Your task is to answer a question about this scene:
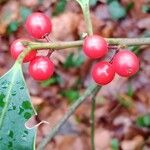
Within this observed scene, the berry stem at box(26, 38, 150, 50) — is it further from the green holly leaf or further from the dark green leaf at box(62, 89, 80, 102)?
the dark green leaf at box(62, 89, 80, 102)

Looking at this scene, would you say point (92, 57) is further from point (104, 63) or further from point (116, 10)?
point (116, 10)

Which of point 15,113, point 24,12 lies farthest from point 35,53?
point 24,12

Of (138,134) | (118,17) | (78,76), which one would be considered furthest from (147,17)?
(138,134)

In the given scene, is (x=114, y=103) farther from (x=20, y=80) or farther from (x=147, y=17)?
(x=20, y=80)

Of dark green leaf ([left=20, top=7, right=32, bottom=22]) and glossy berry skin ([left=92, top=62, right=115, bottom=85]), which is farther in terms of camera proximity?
dark green leaf ([left=20, top=7, right=32, bottom=22])

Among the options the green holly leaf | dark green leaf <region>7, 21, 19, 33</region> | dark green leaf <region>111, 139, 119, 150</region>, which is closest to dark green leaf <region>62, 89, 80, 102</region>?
dark green leaf <region>111, 139, 119, 150</region>

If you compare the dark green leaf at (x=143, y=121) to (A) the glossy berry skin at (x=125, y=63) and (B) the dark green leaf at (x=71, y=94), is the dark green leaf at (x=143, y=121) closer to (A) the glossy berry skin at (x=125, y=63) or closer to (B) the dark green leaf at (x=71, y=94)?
(B) the dark green leaf at (x=71, y=94)
